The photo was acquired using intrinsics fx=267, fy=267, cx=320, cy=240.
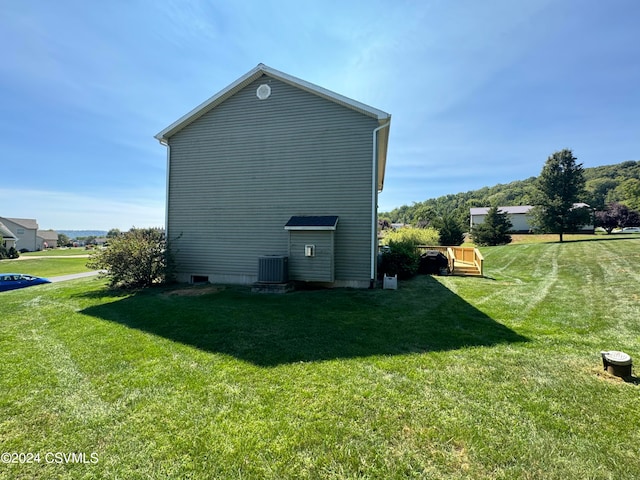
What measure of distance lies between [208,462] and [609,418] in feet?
12.2

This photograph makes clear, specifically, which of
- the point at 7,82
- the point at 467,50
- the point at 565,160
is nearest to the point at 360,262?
the point at 467,50

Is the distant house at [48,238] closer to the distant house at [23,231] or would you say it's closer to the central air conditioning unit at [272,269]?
the distant house at [23,231]

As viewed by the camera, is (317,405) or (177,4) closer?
(317,405)

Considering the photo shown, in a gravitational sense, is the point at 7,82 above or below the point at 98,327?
above

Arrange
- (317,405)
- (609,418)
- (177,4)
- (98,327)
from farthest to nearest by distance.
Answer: (177,4), (98,327), (317,405), (609,418)

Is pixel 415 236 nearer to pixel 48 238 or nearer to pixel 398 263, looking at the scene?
pixel 398 263

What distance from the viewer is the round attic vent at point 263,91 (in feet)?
33.2

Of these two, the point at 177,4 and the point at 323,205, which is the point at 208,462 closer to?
the point at 323,205

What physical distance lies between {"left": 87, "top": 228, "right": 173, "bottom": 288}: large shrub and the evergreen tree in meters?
36.0

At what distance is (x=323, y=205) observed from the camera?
31.1 feet

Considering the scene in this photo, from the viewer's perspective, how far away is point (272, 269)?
9.00 m

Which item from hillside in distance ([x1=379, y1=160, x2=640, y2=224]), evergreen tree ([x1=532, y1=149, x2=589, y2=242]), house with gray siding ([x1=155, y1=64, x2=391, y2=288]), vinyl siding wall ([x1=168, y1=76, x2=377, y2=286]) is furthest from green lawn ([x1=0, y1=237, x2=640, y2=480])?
hillside in distance ([x1=379, y1=160, x2=640, y2=224])

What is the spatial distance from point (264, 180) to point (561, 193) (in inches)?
1313

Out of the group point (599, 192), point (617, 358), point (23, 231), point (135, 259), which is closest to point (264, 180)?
point (135, 259)
